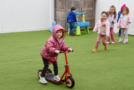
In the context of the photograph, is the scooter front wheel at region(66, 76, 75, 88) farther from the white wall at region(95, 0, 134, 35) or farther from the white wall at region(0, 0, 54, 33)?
the white wall at region(0, 0, 54, 33)

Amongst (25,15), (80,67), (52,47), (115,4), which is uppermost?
(115,4)

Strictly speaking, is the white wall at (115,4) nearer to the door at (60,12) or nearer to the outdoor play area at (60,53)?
the outdoor play area at (60,53)

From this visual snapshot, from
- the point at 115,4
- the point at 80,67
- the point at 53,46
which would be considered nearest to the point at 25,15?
the point at 115,4

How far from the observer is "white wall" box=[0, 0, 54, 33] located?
1148cm

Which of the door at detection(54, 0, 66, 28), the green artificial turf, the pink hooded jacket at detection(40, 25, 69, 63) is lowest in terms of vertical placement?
the green artificial turf

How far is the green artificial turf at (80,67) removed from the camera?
4312mm

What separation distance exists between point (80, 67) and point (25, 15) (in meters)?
7.43

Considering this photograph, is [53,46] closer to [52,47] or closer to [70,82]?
[52,47]

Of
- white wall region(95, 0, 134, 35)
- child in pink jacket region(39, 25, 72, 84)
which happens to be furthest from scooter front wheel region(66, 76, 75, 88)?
white wall region(95, 0, 134, 35)

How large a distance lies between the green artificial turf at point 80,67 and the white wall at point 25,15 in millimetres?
3628

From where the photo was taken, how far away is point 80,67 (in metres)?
5.52

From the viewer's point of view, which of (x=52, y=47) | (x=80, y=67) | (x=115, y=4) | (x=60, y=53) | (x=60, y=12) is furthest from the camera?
(x=60, y=12)

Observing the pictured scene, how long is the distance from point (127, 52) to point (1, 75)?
429 cm

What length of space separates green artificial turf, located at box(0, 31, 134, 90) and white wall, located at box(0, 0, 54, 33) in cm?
363
